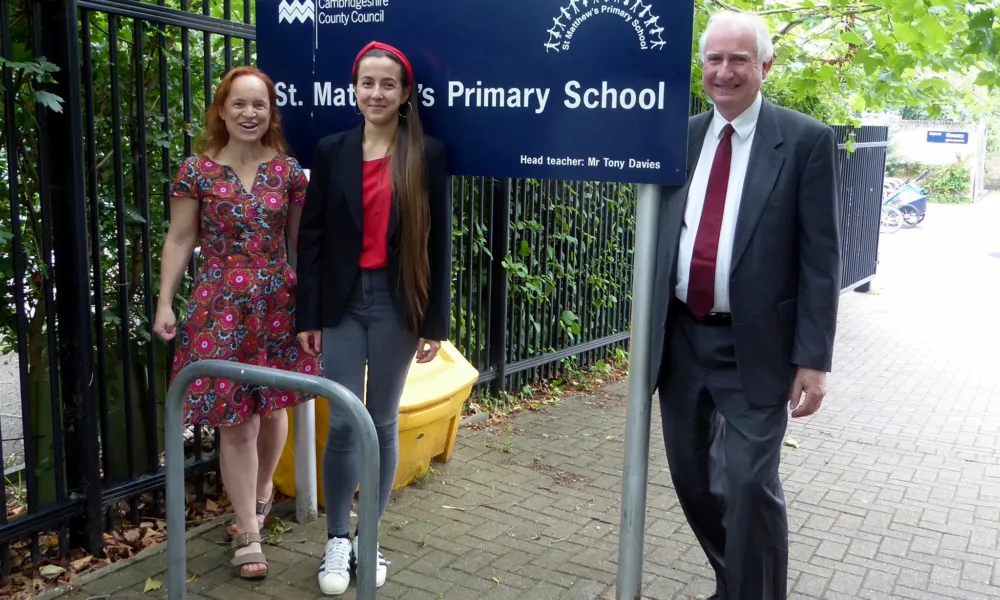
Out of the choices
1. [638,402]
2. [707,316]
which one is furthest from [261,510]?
[707,316]

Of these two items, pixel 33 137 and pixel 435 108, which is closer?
pixel 435 108

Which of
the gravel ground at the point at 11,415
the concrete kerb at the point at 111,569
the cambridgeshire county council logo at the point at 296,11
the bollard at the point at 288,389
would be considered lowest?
the gravel ground at the point at 11,415

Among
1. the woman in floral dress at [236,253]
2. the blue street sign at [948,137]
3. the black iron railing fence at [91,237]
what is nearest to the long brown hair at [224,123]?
the woman in floral dress at [236,253]

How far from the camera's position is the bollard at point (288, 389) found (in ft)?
7.63

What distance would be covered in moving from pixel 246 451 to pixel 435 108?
1.49m

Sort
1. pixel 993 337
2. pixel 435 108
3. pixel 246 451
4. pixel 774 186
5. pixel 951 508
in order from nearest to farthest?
pixel 774 186 → pixel 435 108 → pixel 246 451 → pixel 951 508 → pixel 993 337

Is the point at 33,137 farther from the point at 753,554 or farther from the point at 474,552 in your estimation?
the point at 753,554

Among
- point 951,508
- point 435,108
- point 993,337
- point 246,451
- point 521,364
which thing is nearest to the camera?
point 435,108

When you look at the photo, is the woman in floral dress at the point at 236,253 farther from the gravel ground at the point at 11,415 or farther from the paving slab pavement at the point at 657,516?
the gravel ground at the point at 11,415

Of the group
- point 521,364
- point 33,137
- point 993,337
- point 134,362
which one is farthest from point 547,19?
point 993,337

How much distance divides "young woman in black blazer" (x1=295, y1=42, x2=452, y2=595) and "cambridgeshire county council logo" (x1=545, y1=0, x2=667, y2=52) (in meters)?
0.60

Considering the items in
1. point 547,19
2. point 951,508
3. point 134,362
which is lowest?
point 951,508

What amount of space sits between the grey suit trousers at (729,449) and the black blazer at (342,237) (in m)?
0.86

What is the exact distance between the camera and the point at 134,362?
162 inches
